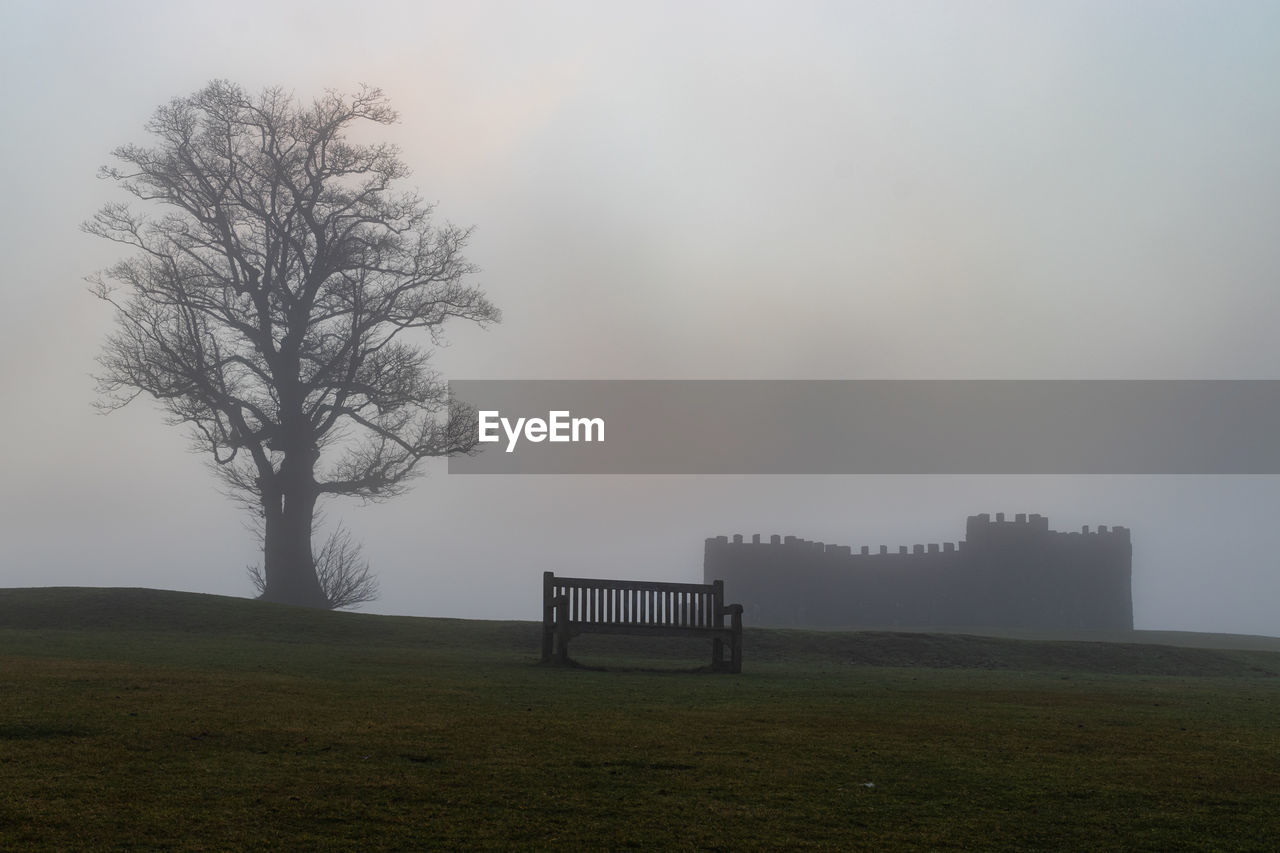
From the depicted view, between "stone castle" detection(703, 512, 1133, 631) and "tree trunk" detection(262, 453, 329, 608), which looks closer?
"tree trunk" detection(262, 453, 329, 608)

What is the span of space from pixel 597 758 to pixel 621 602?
8.67m

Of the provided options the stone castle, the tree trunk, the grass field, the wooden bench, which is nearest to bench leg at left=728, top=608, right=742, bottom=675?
the wooden bench

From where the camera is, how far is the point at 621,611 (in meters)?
17.4

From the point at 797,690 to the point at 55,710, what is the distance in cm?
803

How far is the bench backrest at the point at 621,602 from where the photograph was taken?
682 inches

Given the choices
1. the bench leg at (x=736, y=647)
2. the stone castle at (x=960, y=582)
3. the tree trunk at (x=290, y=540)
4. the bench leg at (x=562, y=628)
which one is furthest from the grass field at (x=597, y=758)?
the stone castle at (x=960, y=582)

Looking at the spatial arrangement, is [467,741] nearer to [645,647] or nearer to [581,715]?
[581,715]

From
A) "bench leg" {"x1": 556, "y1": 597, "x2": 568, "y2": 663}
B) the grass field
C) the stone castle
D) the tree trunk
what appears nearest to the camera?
the grass field

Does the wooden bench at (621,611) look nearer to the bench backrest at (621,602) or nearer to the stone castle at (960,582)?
the bench backrest at (621,602)

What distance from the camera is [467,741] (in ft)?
30.3

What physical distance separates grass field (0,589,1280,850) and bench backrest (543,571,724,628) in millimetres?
1093

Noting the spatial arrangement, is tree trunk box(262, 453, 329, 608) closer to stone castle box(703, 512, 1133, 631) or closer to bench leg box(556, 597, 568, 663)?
bench leg box(556, 597, 568, 663)

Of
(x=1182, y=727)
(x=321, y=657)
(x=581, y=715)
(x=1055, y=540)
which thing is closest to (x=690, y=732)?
(x=581, y=715)

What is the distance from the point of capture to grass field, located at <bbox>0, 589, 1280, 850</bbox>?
22.1ft
